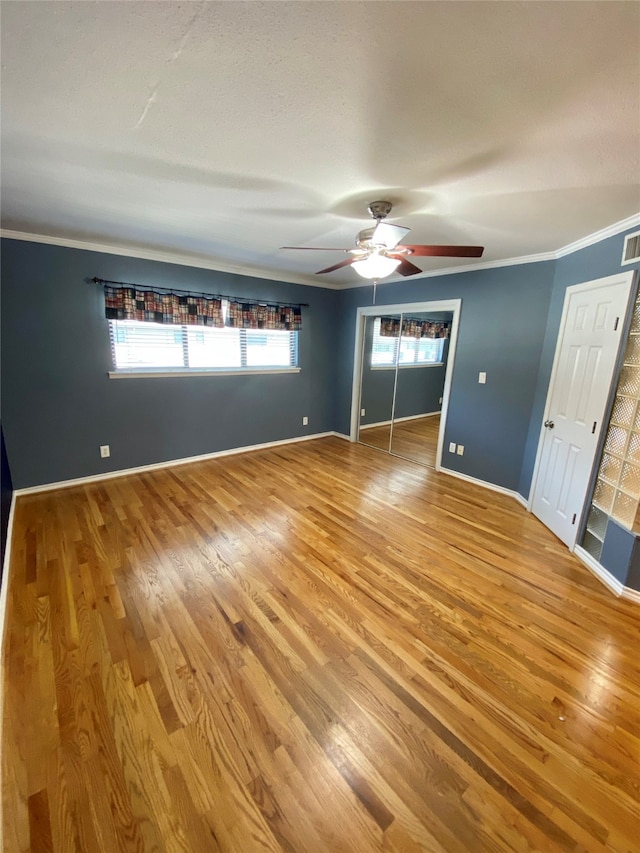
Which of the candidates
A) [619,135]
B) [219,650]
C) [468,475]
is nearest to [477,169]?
[619,135]

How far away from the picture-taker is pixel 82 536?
101 inches

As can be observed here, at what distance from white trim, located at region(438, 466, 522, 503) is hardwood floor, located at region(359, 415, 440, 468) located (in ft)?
1.30

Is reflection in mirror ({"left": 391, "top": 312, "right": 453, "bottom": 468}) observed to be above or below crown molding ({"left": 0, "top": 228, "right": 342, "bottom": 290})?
below

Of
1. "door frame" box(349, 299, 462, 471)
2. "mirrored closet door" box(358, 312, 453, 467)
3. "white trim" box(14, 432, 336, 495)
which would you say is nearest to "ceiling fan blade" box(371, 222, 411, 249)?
"door frame" box(349, 299, 462, 471)

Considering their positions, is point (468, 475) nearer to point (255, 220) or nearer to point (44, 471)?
point (255, 220)

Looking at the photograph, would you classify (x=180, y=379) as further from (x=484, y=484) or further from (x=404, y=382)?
(x=484, y=484)

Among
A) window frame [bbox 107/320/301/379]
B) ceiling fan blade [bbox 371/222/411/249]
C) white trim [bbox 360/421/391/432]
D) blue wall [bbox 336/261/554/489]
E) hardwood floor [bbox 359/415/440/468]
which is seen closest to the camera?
ceiling fan blade [bbox 371/222/411/249]

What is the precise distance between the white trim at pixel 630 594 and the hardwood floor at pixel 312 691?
0.06 meters

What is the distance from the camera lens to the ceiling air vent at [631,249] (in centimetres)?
215

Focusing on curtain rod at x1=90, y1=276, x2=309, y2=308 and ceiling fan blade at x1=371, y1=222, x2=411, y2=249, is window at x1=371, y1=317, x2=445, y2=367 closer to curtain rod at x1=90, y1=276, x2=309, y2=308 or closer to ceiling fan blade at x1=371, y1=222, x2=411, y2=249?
curtain rod at x1=90, y1=276, x2=309, y2=308

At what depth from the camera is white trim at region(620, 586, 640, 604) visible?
2084mm

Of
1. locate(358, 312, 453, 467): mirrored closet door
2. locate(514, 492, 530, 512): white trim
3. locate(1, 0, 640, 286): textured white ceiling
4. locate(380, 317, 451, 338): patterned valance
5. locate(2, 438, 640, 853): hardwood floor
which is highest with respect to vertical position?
locate(1, 0, 640, 286): textured white ceiling

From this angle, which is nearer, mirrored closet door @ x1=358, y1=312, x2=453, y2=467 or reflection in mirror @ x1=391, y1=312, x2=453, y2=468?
reflection in mirror @ x1=391, y1=312, x2=453, y2=468

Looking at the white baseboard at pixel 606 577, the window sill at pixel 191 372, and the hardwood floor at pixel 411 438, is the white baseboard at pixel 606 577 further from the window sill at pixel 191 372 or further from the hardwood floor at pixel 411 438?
the window sill at pixel 191 372
